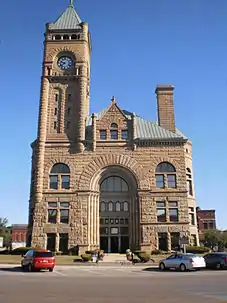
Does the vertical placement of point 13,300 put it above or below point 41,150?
below

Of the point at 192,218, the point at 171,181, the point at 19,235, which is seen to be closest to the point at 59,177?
the point at 171,181

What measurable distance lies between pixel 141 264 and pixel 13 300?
77.1 feet

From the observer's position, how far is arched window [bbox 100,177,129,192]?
5212 centimetres

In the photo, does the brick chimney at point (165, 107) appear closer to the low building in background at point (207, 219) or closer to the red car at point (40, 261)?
the red car at point (40, 261)

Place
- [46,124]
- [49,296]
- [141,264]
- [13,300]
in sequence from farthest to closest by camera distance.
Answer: [46,124] < [141,264] < [49,296] < [13,300]

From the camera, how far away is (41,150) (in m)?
51.2

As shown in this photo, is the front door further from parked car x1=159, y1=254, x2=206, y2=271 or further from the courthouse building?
parked car x1=159, y1=254, x2=206, y2=271

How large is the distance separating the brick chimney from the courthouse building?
175 millimetres

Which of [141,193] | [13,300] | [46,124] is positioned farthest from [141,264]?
[46,124]

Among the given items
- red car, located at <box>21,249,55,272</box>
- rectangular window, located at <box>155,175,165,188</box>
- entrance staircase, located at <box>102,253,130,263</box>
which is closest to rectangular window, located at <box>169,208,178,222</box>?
rectangular window, located at <box>155,175,165,188</box>

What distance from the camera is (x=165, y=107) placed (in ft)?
186

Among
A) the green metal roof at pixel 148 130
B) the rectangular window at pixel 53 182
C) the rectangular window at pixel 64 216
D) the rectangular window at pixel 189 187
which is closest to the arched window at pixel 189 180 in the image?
the rectangular window at pixel 189 187

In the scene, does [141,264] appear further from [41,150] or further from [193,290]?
[41,150]

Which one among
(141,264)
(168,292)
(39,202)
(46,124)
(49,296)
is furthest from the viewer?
(46,124)
